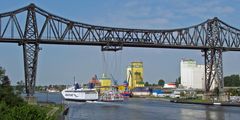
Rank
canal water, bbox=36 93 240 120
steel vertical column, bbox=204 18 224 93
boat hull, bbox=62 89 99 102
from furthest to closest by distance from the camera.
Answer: boat hull, bbox=62 89 99 102 < steel vertical column, bbox=204 18 224 93 < canal water, bbox=36 93 240 120

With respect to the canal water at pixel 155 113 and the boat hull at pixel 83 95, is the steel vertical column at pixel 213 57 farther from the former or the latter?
the boat hull at pixel 83 95

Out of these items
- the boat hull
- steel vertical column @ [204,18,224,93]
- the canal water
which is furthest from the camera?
the boat hull

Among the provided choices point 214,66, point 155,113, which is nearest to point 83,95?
point 214,66

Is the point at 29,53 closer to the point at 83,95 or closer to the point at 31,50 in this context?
the point at 31,50

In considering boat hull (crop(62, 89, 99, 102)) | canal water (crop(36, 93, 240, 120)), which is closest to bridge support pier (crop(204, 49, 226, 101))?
canal water (crop(36, 93, 240, 120))

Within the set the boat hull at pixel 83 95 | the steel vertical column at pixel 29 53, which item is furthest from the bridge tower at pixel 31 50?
the boat hull at pixel 83 95

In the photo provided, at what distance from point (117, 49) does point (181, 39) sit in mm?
21367

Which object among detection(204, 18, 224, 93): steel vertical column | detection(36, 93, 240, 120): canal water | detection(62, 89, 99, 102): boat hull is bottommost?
detection(36, 93, 240, 120): canal water

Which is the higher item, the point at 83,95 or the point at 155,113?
the point at 83,95

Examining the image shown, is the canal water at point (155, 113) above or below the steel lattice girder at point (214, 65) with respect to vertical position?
below

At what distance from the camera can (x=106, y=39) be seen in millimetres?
112688

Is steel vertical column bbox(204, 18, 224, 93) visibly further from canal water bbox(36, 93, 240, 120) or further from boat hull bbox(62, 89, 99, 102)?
boat hull bbox(62, 89, 99, 102)

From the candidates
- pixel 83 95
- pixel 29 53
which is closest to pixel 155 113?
pixel 29 53

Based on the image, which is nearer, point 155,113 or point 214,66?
point 155,113
